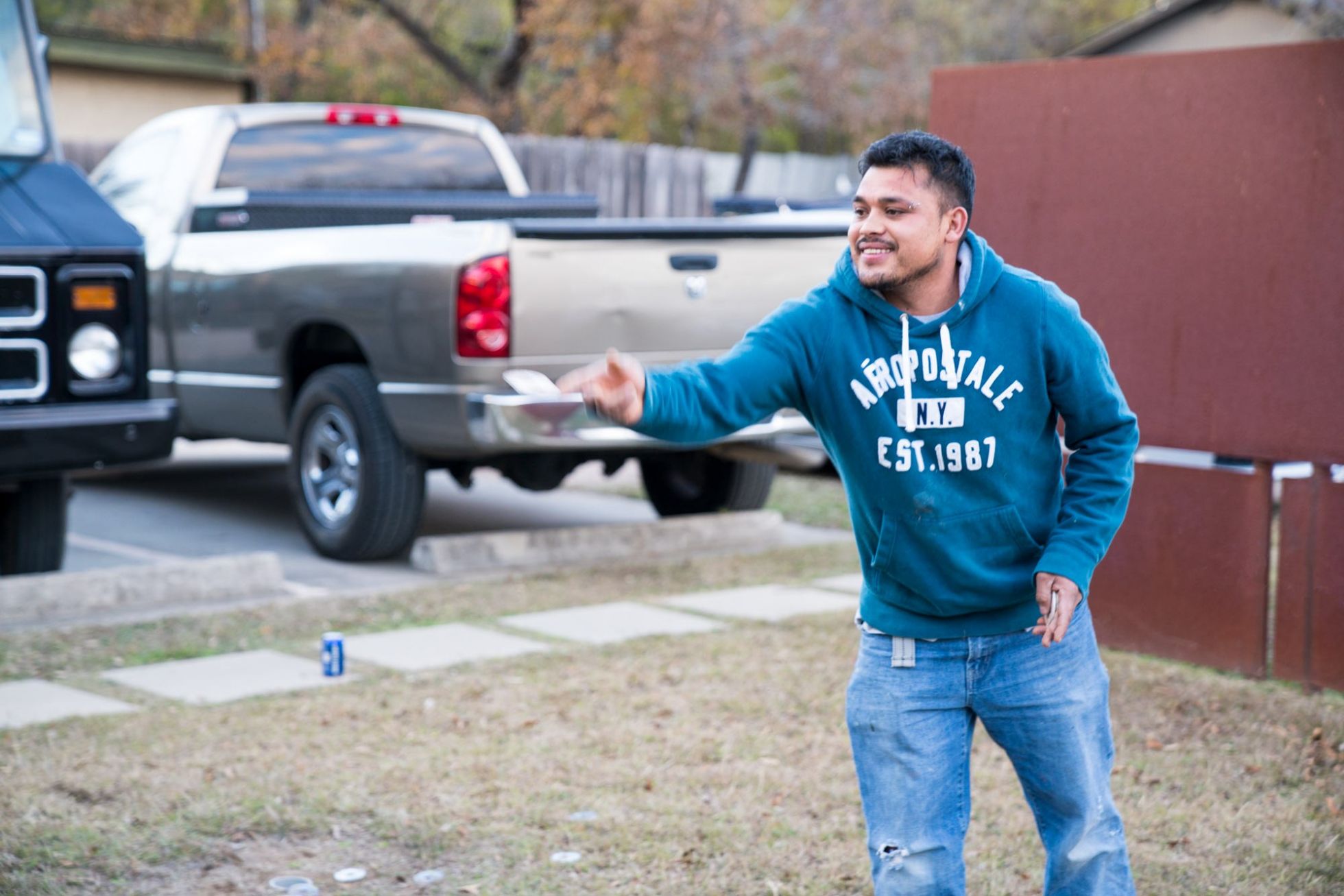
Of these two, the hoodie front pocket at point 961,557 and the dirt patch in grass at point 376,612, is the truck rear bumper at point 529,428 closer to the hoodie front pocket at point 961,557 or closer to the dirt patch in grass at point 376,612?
the dirt patch in grass at point 376,612

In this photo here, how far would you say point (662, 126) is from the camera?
31594mm

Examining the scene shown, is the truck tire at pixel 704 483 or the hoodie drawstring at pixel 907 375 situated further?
the truck tire at pixel 704 483

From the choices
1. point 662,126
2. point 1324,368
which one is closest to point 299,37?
point 662,126

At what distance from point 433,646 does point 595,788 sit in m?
1.85

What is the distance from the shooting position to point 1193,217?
602 cm

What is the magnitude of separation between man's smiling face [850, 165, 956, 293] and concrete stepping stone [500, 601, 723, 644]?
381 centimetres

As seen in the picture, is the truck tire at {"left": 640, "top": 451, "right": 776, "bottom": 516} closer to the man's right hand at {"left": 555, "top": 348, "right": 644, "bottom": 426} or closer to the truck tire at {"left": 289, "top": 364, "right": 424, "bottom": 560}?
the truck tire at {"left": 289, "top": 364, "right": 424, "bottom": 560}

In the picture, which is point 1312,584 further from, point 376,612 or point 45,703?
point 45,703

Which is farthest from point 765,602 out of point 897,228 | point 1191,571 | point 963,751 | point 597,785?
point 897,228

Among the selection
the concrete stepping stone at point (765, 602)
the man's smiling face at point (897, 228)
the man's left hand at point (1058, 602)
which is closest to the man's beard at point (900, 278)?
the man's smiling face at point (897, 228)

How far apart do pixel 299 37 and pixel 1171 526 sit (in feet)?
63.3

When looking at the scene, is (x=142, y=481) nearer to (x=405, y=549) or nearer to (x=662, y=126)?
(x=405, y=549)

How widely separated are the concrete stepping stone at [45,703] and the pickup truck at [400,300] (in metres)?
2.04

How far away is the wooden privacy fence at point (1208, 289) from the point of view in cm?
570
